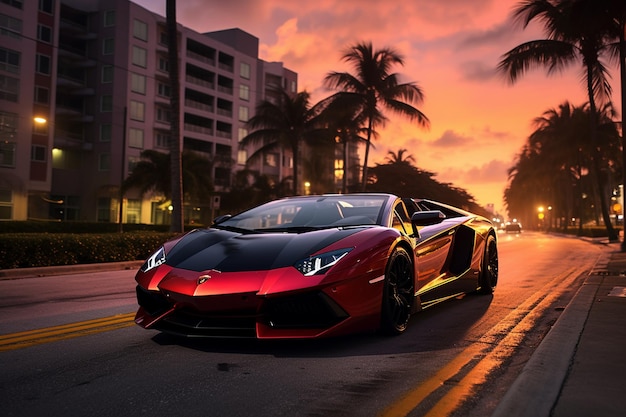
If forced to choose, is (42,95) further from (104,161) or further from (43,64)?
(104,161)

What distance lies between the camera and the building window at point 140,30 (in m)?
53.8

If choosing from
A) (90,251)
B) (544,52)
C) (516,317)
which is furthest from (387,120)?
(516,317)

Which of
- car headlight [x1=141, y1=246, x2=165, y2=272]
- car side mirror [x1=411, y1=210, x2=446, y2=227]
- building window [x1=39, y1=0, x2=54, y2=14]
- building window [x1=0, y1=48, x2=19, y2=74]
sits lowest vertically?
car headlight [x1=141, y1=246, x2=165, y2=272]

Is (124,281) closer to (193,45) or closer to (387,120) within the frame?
(387,120)

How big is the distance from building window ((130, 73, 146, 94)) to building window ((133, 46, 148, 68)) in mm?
1124

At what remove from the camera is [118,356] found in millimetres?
4285

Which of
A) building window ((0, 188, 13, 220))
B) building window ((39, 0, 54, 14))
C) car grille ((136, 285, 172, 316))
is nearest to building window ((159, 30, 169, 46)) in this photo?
building window ((39, 0, 54, 14))

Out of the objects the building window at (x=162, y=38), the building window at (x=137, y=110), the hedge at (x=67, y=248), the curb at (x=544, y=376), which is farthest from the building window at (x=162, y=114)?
the curb at (x=544, y=376)

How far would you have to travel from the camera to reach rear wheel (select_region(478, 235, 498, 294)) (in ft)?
25.8

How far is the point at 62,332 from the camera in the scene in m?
5.22

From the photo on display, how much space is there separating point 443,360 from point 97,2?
5712 cm

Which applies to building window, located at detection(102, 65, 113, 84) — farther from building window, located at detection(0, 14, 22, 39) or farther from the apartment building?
building window, located at detection(0, 14, 22, 39)

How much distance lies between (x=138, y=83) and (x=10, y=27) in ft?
43.2

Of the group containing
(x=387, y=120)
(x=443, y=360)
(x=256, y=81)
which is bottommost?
(x=443, y=360)
